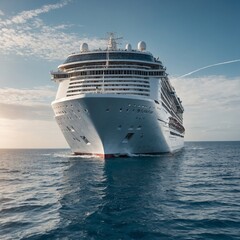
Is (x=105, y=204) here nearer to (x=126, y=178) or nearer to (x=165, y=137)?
(x=126, y=178)

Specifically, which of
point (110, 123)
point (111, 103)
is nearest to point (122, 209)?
point (111, 103)

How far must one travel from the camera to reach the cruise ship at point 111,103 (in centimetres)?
3891

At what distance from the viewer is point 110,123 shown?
3928cm

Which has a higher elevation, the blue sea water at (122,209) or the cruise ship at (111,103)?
the cruise ship at (111,103)

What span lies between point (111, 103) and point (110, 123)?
2776mm

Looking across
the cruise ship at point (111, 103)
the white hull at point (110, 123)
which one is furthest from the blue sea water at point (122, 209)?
the cruise ship at point (111, 103)

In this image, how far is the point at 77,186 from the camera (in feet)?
78.8

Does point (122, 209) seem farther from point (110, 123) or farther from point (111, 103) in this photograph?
point (110, 123)

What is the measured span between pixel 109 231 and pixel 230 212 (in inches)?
273

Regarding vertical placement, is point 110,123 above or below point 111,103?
below

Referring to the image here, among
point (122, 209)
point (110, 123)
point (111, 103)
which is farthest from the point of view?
point (110, 123)

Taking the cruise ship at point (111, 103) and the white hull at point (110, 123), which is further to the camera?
the cruise ship at point (111, 103)

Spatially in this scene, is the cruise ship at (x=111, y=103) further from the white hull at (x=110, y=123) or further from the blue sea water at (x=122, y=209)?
the blue sea water at (x=122, y=209)

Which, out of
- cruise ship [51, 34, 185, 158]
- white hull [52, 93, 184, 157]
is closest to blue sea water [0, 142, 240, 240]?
white hull [52, 93, 184, 157]
